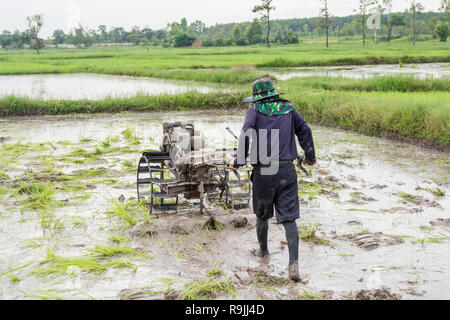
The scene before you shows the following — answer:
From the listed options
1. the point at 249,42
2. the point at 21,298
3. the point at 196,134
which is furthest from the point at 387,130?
the point at 249,42

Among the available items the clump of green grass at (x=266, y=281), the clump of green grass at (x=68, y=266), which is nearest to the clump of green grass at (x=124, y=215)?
the clump of green grass at (x=68, y=266)

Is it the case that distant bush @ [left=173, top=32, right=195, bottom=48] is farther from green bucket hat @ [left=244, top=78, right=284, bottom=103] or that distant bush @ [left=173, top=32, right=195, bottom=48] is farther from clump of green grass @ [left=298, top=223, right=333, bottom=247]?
green bucket hat @ [left=244, top=78, right=284, bottom=103]

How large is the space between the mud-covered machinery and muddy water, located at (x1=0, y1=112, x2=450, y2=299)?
0.70ft

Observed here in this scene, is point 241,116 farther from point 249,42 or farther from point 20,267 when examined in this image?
point 249,42

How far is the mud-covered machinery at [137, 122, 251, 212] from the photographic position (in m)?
4.70

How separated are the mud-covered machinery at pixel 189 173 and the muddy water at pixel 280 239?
0.21 m

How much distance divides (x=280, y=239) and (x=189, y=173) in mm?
1219

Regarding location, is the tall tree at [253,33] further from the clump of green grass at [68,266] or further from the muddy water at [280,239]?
the clump of green grass at [68,266]

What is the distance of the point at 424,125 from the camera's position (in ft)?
27.3

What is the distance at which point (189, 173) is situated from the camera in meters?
4.88

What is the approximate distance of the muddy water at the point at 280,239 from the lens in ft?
11.4

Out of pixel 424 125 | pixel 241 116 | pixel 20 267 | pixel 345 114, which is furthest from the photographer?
pixel 241 116
